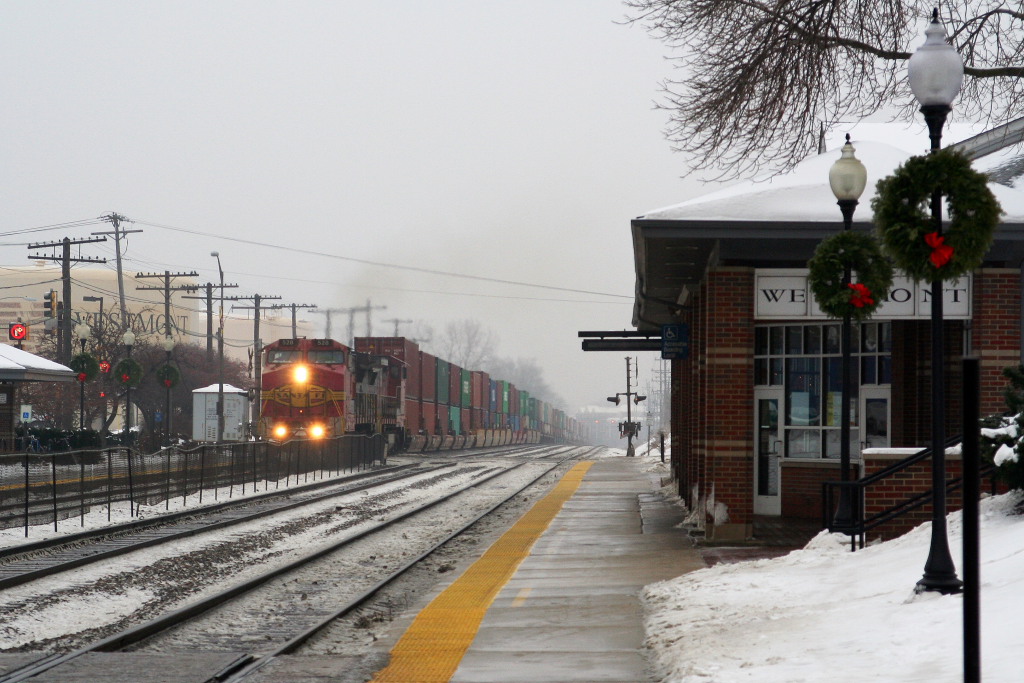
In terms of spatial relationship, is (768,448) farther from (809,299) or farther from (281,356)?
(281,356)

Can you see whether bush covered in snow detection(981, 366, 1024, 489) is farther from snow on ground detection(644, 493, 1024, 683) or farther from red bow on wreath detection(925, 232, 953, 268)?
red bow on wreath detection(925, 232, 953, 268)

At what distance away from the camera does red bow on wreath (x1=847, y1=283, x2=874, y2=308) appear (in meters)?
13.0

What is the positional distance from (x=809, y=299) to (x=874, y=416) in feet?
11.3

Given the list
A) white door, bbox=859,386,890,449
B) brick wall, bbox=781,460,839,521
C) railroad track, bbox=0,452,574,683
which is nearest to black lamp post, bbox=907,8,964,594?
railroad track, bbox=0,452,574,683

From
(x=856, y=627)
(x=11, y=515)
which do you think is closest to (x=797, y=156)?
(x=856, y=627)

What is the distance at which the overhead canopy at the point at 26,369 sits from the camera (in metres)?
37.8

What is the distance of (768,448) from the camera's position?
19.1 meters

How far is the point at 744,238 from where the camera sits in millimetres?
15469

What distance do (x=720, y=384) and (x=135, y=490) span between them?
13056mm

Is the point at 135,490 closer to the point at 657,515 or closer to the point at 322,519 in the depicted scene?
the point at 322,519

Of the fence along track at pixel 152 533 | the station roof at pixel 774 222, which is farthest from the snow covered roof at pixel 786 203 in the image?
the fence along track at pixel 152 533

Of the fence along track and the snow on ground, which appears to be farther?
the fence along track

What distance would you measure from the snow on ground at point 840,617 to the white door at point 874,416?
246 inches

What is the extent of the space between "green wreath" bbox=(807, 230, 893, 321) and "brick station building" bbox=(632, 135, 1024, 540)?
69.3 inches
